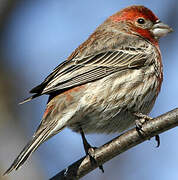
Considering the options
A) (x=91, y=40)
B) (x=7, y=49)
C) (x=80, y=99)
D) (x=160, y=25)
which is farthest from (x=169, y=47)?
(x=80, y=99)

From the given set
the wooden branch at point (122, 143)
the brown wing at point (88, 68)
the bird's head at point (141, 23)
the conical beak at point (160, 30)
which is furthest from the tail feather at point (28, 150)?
the conical beak at point (160, 30)

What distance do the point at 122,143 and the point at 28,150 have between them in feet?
3.99

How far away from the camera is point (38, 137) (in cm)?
605

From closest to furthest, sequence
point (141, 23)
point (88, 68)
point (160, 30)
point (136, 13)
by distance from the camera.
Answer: point (88, 68), point (160, 30), point (141, 23), point (136, 13)

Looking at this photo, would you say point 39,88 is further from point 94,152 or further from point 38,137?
point 94,152

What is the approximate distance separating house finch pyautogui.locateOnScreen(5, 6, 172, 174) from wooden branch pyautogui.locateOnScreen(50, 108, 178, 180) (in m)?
0.61

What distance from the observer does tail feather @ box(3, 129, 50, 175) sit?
18.4ft

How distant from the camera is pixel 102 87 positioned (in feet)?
22.4

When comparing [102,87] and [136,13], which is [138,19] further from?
[102,87]

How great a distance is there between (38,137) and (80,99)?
3.02 feet

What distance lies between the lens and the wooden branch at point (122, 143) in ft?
17.0

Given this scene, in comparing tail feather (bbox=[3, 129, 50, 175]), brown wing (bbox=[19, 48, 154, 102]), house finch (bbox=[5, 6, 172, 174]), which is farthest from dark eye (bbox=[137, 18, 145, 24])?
tail feather (bbox=[3, 129, 50, 175])

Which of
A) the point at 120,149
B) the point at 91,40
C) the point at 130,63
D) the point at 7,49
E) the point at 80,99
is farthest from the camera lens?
the point at 7,49


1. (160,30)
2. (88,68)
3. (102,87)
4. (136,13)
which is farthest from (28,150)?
(136,13)
